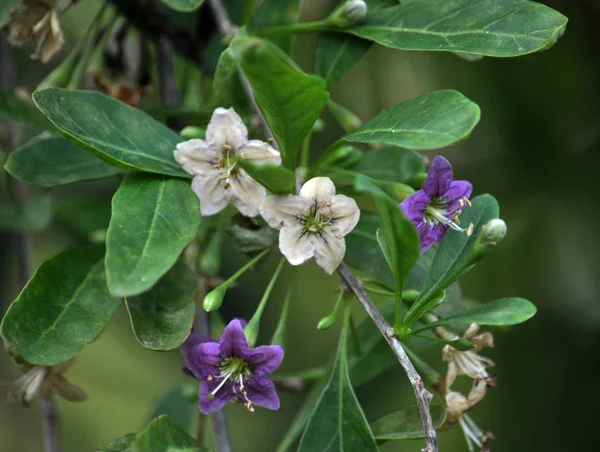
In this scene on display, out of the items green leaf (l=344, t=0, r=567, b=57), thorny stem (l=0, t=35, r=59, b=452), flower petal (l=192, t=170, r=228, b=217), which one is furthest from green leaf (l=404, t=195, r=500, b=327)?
thorny stem (l=0, t=35, r=59, b=452)

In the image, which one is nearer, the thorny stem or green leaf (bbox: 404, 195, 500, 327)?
green leaf (bbox: 404, 195, 500, 327)

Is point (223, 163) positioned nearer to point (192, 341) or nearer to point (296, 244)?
point (296, 244)

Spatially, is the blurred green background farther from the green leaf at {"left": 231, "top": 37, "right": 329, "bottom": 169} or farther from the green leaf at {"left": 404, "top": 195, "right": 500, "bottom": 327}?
the green leaf at {"left": 231, "top": 37, "right": 329, "bottom": 169}

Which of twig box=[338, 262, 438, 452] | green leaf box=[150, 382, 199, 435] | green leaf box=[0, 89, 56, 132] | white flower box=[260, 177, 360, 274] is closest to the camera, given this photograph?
twig box=[338, 262, 438, 452]

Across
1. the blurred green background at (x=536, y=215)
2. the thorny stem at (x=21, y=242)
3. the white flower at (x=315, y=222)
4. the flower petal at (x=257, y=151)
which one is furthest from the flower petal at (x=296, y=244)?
the blurred green background at (x=536, y=215)

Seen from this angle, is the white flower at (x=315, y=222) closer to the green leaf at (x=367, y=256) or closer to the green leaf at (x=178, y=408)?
the green leaf at (x=367, y=256)

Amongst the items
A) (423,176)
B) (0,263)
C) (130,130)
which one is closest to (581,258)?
(423,176)
